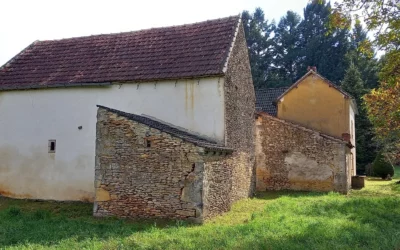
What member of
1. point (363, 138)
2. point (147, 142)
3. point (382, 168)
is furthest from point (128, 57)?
point (363, 138)

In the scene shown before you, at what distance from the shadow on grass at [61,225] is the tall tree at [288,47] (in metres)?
43.5

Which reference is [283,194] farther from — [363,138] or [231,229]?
[363,138]

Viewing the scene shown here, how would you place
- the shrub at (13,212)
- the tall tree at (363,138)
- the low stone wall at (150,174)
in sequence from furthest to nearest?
the tall tree at (363,138)
the shrub at (13,212)
the low stone wall at (150,174)

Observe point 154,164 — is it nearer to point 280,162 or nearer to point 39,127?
point 39,127

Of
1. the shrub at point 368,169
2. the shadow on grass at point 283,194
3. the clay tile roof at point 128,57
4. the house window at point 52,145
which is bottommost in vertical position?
the shadow on grass at point 283,194

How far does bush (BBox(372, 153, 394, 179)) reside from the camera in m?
28.4

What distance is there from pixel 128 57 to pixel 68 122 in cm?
371

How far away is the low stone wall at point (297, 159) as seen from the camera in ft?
58.6

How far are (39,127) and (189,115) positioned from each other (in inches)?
258

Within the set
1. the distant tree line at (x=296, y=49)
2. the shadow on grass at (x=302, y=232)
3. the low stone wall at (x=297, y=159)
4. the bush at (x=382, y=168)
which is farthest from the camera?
the distant tree line at (x=296, y=49)

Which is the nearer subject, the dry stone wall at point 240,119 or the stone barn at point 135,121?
the stone barn at point 135,121

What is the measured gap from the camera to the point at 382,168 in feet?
93.8

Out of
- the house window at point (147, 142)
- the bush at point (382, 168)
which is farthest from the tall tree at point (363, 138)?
the house window at point (147, 142)

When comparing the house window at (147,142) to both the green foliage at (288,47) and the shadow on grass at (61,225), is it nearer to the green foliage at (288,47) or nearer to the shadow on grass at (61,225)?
the shadow on grass at (61,225)
